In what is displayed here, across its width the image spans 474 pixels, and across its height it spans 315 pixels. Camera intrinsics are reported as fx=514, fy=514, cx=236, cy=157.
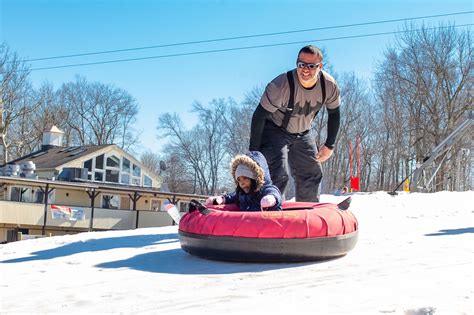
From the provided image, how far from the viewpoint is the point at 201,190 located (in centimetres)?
5222

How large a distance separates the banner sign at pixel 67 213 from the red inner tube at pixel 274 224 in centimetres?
2183

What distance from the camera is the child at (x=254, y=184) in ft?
14.5

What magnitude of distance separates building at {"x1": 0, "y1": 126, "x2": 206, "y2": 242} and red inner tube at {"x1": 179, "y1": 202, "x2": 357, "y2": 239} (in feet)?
63.7

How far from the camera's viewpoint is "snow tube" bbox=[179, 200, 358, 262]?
12.9 feet

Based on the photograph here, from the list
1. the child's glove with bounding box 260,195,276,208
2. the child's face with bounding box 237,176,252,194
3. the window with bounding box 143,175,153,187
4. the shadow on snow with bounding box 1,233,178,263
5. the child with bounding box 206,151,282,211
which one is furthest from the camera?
the window with bounding box 143,175,153,187

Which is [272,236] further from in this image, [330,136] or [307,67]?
[330,136]

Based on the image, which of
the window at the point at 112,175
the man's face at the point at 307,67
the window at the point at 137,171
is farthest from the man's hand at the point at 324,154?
the window at the point at 137,171

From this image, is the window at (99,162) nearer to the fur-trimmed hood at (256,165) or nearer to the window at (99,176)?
the window at (99,176)

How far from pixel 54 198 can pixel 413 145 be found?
21538mm

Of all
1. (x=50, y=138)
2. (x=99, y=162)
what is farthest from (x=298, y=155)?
(x=50, y=138)

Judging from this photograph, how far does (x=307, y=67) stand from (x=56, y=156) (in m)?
30.0

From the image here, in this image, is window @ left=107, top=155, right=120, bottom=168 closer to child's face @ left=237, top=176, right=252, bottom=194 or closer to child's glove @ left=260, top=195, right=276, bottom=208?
child's face @ left=237, top=176, right=252, bottom=194

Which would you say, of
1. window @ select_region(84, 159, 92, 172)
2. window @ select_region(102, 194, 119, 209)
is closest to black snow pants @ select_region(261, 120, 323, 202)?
window @ select_region(102, 194, 119, 209)

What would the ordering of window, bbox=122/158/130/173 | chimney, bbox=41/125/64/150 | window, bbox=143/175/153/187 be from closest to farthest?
window, bbox=122/158/130/173
window, bbox=143/175/153/187
chimney, bbox=41/125/64/150
